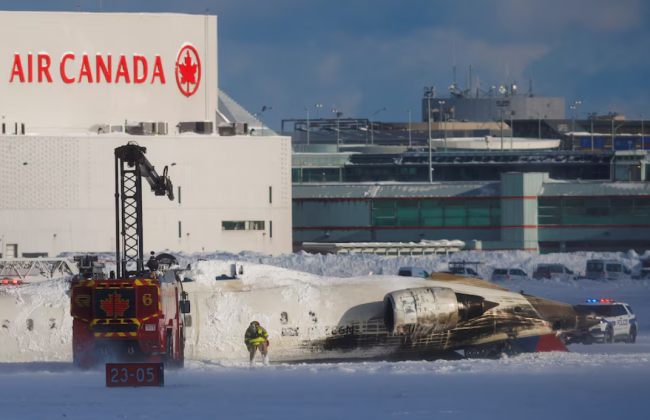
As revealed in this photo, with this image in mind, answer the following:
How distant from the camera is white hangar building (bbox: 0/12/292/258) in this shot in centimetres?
8594

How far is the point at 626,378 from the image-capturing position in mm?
31219

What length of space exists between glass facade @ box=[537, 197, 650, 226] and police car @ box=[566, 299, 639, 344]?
51587mm

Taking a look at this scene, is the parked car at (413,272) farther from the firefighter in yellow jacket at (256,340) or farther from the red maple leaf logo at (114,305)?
the red maple leaf logo at (114,305)

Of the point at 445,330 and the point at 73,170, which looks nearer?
the point at 445,330

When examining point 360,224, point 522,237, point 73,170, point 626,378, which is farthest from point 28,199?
point 626,378

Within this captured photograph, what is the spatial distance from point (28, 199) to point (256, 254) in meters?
18.5

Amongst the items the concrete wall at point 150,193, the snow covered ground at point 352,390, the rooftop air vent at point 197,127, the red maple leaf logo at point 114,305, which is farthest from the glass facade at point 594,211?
the red maple leaf logo at point 114,305

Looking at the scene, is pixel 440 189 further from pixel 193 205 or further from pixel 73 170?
pixel 73 170

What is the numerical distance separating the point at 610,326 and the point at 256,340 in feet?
53.9

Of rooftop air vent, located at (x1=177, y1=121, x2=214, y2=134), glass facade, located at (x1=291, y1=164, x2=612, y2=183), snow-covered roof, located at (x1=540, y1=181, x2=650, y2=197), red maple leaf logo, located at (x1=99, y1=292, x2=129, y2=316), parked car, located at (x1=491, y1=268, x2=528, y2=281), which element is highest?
rooftop air vent, located at (x1=177, y1=121, x2=214, y2=134)

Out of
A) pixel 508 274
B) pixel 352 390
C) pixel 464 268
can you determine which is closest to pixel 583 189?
pixel 508 274

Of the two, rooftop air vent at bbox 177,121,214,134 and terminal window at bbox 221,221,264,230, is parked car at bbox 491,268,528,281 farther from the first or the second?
rooftop air vent at bbox 177,121,214,134

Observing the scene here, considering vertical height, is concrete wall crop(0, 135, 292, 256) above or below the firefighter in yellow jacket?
above

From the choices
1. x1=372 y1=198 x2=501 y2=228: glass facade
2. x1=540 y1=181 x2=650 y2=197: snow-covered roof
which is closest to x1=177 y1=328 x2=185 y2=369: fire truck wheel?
x1=372 y1=198 x2=501 y2=228: glass facade
